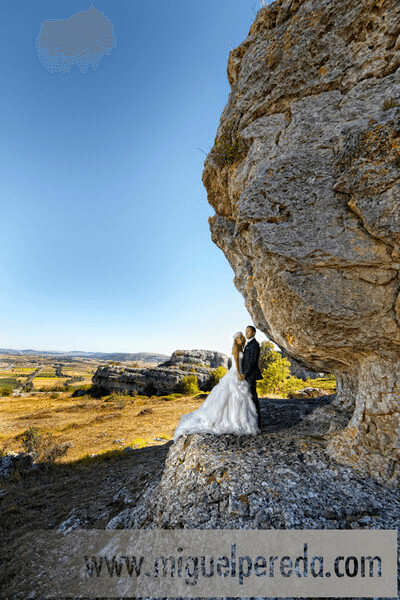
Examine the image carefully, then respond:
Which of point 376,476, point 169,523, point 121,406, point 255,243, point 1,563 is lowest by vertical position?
point 121,406

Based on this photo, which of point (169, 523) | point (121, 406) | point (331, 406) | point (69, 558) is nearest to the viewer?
point (169, 523)

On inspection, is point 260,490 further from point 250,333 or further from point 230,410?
point 250,333

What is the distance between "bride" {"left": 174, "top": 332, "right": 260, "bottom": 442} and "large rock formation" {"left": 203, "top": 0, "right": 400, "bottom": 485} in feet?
7.98

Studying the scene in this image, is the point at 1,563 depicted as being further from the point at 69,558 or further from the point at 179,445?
the point at 179,445

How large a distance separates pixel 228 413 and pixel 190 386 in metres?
32.9

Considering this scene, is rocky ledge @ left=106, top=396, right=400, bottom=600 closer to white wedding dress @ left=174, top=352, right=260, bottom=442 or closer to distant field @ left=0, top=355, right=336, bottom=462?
white wedding dress @ left=174, top=352, right=260, bottom=442

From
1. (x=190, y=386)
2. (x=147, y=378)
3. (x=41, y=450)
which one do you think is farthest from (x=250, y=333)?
A: (x=147, y=378)

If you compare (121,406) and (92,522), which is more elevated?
(92,522)

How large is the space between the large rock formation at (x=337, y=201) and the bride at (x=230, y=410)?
7.98ft

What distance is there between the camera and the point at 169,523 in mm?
5578

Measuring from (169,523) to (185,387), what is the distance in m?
35.6

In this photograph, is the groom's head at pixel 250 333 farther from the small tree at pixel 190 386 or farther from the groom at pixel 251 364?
the small tree at pixel 190 386

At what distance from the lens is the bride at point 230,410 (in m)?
8.20

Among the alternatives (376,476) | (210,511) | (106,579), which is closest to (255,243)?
(376,476)
